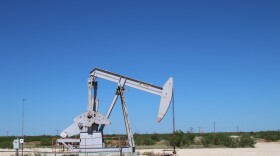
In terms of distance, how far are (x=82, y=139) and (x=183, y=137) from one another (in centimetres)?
1884

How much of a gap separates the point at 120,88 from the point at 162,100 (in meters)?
1.97

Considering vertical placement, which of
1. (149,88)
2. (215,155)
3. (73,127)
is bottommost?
(215,155)

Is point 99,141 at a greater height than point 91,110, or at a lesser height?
lesser

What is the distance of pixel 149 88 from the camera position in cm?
1558

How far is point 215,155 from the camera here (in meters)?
19.3

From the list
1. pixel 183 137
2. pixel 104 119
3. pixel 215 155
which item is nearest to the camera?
pixel 104 119

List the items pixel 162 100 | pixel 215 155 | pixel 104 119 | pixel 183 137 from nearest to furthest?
1. pixel 162 100
2. pixel 104 119
3. pixel 215 155
4. pixel 183 137

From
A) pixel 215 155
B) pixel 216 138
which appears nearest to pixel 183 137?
pixel 216 138

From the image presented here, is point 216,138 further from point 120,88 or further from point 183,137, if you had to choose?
point 120,88

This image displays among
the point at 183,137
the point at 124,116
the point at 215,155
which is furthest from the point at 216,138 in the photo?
the point at 124,116

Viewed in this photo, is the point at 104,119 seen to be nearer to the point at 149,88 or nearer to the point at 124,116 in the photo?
the point at 124,116

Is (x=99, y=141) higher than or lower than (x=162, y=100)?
lower

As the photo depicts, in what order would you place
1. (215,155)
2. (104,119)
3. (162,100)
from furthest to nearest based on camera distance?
(215,155) → (104,119) → (162,100)

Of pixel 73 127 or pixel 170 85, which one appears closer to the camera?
pixel 170 85
